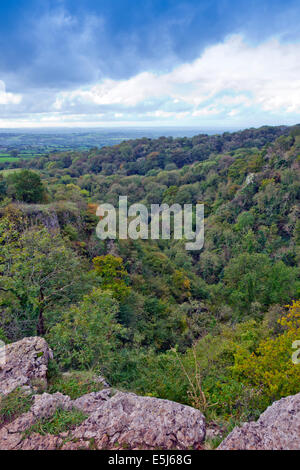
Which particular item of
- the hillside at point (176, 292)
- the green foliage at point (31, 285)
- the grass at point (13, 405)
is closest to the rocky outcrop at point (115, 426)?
the grass at point (13, 405)

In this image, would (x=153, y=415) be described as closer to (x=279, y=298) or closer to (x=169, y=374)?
(x=169, y=374)

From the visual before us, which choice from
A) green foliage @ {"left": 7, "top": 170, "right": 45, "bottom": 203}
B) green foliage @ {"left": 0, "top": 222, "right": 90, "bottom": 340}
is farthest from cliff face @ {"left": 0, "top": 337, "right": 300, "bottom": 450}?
green foliage @ {"left": 7, "top": 170, "right": 45, "bottom": 203}

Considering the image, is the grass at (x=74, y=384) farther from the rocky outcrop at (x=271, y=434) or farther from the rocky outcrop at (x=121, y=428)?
the rocky outcrop at (x=271, y=434)

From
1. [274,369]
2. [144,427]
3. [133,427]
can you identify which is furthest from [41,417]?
[274,369]

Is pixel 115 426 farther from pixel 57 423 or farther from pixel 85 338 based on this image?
pixel 85 338

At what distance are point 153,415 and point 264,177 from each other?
163 feet

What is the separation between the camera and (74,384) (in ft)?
23.7

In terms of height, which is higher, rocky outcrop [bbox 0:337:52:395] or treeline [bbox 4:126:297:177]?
treeline [bbox 4:126:297:177]

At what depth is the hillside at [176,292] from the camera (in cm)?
914

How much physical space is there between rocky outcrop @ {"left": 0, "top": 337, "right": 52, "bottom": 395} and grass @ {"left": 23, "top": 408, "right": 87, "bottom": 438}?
1.43 m

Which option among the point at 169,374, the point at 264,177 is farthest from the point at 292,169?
the point at 169,374

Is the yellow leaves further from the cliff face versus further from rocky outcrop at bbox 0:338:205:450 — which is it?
rocky outcrop at bbox 0:338:205:450

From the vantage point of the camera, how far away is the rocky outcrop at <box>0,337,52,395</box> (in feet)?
A: 21.4
